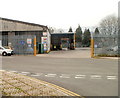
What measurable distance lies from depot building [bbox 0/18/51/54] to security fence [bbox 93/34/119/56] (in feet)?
34.2

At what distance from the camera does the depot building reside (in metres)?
22.0

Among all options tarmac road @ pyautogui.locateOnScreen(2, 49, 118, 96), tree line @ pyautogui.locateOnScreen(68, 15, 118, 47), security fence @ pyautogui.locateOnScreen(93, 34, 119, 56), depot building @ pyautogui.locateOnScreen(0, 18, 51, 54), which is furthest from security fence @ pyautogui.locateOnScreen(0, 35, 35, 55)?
tree line @ pyautogui.locateOnScreen(68, 15, 118, 47)

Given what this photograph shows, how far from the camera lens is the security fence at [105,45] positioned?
18.1 metres

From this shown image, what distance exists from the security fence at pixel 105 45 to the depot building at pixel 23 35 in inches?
410

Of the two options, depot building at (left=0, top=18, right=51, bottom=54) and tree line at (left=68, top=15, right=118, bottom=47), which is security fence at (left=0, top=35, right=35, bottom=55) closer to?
depot building at (left=0, top=18, right=51, bottom=54)

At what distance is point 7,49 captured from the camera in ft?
67.1

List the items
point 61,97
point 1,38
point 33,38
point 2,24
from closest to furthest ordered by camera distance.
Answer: point 61,97 → point 33,38 → point 1,38 → point 2,24

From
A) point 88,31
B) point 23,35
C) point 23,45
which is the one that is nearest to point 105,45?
point 23,45

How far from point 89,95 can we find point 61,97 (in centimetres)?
107

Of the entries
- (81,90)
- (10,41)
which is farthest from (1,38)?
(81,90)

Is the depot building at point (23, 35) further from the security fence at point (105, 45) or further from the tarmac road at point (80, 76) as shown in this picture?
the tarmac road at point (80, 76)

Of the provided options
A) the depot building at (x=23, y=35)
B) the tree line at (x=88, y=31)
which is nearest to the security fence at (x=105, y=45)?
the depot building at (x=23, y=35)

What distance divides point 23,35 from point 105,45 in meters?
13.3

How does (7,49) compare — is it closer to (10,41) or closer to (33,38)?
(10,41)
